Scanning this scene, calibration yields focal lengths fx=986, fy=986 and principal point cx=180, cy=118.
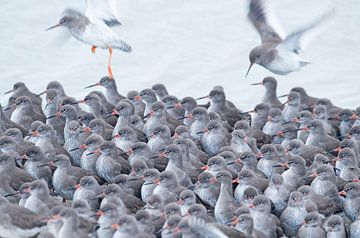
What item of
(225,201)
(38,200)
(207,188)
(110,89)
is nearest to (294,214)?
(225,201)

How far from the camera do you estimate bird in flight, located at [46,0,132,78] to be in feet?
40.7

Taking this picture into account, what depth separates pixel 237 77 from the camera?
16188mm

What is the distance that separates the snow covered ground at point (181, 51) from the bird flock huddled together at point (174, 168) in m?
2.86

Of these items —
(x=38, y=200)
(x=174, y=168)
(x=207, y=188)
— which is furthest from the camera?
(x=174, y=168)

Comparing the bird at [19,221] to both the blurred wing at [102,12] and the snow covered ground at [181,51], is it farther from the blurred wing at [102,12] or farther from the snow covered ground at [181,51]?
the snow covered ground at [181,51]

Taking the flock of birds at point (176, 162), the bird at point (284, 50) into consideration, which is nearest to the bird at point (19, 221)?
the flock of birds at point (176, 162)

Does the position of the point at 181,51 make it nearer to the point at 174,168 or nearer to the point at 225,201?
the point at 174,168

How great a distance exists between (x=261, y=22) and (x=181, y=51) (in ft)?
12.8

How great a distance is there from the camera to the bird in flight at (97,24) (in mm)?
12414

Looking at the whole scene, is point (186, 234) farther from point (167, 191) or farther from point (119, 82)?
point (119, 82)

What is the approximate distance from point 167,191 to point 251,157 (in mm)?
1202

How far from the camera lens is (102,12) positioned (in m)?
12.5

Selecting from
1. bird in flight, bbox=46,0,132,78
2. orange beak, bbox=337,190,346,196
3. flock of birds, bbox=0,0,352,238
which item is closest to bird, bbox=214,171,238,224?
flock of birds, bbox=0,0,352,238

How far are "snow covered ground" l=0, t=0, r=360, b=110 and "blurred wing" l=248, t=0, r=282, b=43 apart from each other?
1896mm
